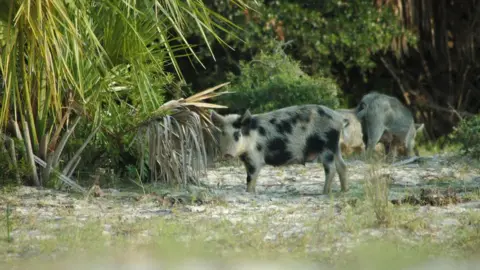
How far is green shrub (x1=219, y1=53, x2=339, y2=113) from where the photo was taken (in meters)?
12.1

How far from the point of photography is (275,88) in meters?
12.2

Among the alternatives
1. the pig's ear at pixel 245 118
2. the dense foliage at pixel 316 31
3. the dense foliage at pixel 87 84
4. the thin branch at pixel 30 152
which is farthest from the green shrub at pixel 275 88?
the thin branch at pixel 30 152

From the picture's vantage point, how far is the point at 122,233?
21.6ft

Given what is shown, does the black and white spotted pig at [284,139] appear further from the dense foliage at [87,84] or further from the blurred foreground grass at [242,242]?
the blurred foreground grass at [242,242]

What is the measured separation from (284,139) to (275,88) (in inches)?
144

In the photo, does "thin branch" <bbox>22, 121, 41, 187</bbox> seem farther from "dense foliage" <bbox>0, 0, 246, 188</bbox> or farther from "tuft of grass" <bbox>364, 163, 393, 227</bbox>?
"tuft of grass" <bbox>364, 163, 393, 227</bbox>

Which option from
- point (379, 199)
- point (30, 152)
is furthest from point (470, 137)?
point (30, 152)

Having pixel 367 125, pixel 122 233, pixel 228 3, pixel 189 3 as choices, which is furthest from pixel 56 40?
pixel 228 3

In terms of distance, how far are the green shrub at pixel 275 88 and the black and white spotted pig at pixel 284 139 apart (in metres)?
3.33

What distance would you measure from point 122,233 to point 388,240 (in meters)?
1.83

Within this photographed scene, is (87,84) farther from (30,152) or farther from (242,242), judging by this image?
(242,242)

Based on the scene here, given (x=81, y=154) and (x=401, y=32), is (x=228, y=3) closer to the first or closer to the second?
(x=401, y=32)

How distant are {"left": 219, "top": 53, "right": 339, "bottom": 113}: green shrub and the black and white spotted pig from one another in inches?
131

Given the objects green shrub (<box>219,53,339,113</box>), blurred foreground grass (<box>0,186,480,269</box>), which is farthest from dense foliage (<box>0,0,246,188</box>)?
green shrub (<box>219,53,339,113</box>)
